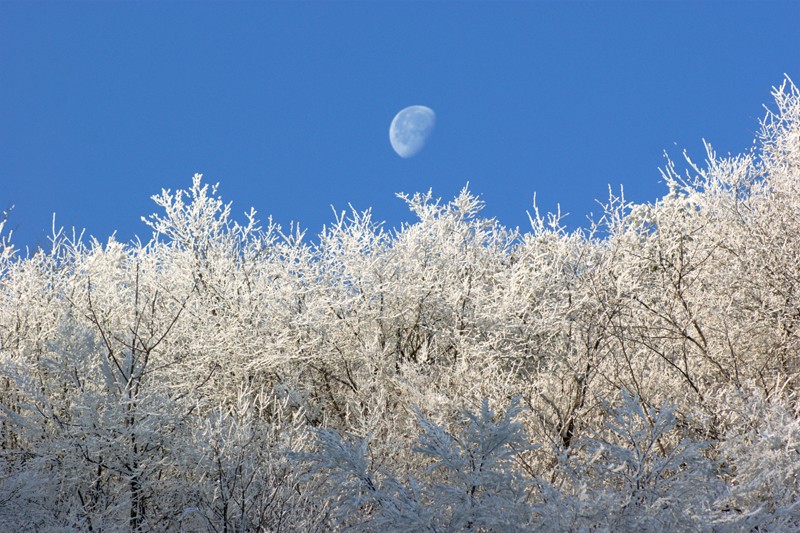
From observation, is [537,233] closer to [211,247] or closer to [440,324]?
[440,324]

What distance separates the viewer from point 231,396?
933 centimetres

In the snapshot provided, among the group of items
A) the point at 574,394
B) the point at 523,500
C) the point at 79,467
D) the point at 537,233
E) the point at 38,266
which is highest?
the point at 537,233

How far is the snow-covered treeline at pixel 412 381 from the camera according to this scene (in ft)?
14.9

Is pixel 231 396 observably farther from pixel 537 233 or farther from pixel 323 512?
pixel 537 233

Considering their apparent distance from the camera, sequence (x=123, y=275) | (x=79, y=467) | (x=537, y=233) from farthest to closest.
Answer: (x=537, y=233)
(x=123, y=275)
(x=79, y=467)

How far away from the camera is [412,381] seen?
28.3 feet

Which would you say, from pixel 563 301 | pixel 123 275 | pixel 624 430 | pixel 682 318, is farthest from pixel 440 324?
pixel 624 430

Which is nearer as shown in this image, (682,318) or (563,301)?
(682,318)

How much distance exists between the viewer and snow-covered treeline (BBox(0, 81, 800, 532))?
454 centimetres

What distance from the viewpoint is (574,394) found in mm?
9016

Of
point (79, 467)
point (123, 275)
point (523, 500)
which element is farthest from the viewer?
point (123, 275)

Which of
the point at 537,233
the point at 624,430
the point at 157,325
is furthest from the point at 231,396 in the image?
the point at 537,233

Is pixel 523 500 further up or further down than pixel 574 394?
further down

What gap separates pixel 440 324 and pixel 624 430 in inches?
268
